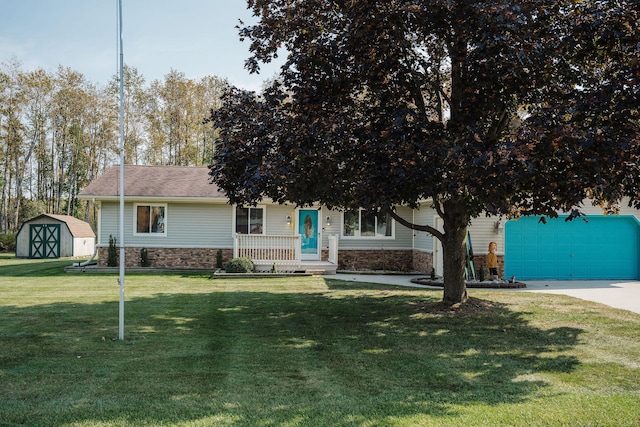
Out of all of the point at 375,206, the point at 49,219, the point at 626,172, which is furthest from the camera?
the point at 49,219

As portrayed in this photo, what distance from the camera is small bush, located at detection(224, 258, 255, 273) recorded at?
17.8 metres

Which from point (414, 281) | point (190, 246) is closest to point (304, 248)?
point (190, 246)

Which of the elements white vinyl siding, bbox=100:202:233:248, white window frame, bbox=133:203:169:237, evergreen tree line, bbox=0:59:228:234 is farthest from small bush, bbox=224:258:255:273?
evergreen tree line, bbox=0:59:228:234

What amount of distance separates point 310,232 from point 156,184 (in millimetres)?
6468

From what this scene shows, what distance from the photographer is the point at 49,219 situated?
Answer: 1077 inches

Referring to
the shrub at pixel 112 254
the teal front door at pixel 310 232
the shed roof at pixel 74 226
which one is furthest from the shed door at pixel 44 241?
the teal front door at pixel 310 232

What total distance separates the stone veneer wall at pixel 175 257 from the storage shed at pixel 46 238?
9673mm

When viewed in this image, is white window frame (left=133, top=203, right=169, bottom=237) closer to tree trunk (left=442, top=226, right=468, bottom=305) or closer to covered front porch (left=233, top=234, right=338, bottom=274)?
covered front porch (left=233, top=234, right=338, bottom=274)

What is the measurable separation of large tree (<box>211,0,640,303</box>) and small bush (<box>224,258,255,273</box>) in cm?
776

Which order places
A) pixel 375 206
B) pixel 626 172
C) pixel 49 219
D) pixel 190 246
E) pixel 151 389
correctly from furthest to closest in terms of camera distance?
pixel 49 219
pixel 190 246
pixel 375 206
pixel 626 172
pixel 151 389

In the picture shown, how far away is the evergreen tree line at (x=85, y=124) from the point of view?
34062 mm

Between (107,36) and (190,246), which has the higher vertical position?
(107,36)

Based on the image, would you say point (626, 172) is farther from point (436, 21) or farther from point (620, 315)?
point (620, 315)

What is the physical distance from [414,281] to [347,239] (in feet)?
15.6
